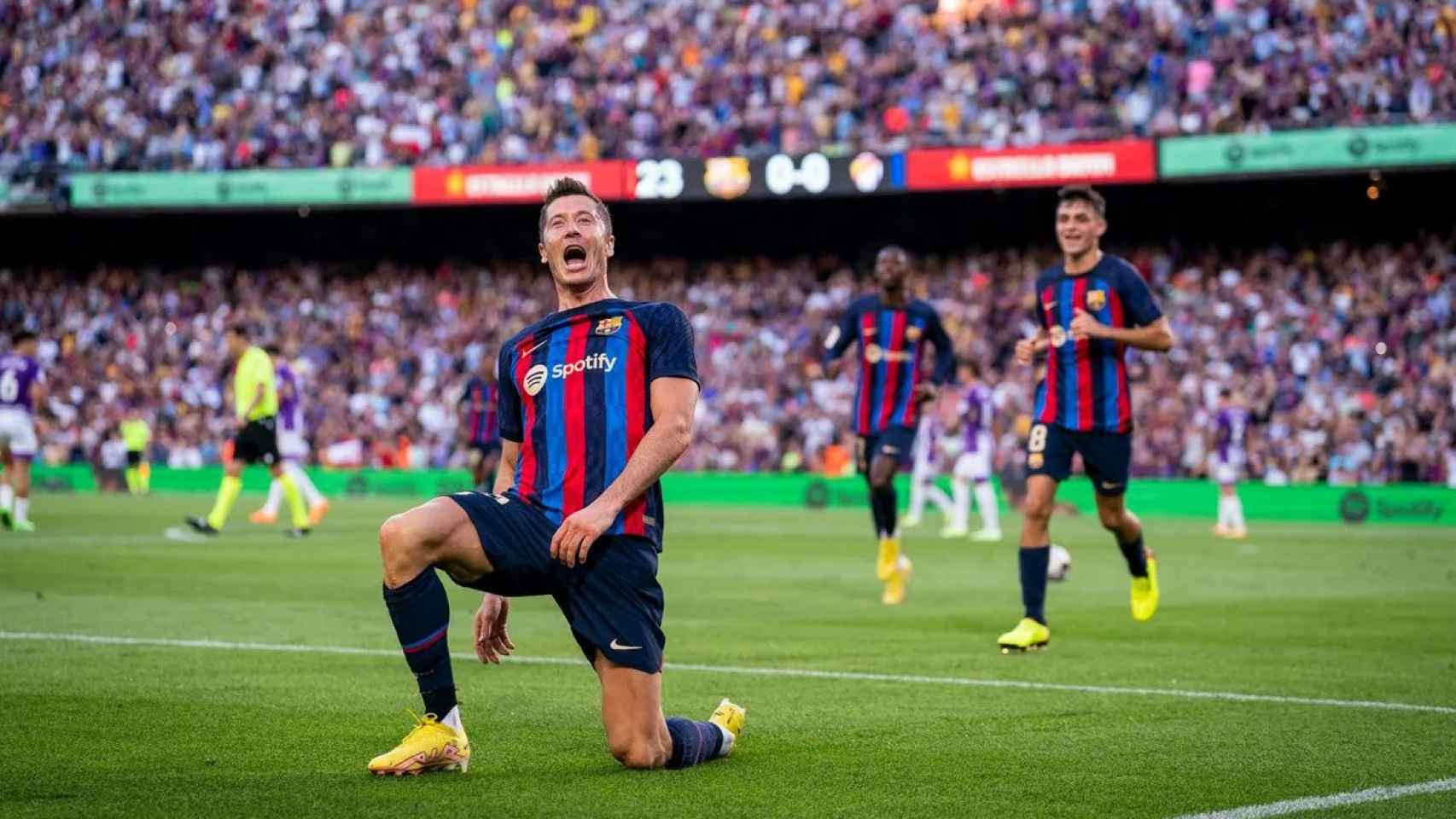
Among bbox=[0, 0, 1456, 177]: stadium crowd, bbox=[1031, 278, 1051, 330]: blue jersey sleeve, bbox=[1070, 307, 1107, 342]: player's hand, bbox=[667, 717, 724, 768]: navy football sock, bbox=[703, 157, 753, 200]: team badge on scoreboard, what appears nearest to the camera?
bbox=[667, 717, 724, 768]: navy football sock

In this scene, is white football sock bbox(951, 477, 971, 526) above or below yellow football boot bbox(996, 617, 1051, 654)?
below

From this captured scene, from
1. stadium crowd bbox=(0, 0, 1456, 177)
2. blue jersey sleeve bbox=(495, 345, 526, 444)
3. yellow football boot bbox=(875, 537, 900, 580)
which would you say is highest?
stadium crowd bbox=(0, 0, 1456, 177)

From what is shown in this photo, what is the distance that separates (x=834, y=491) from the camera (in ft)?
112

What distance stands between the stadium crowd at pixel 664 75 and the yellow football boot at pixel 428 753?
29279 mm

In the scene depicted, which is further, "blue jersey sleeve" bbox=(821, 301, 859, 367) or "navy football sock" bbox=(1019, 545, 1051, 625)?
"blue jersey sleeve" bbox=(821, 301, 859, 367)

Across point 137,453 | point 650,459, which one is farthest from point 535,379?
point 137,453

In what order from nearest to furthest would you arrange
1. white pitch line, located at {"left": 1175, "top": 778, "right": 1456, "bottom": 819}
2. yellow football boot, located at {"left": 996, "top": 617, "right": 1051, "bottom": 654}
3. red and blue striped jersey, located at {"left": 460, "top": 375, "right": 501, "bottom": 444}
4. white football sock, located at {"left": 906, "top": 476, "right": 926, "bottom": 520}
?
1. white pitch line, located at {"left": 1175, "top": 778, "right": 1456, "bottom": 819}
2. yellow football boot, located at {"left": 996, "top": 617, "right": 1051, "bottom": 654}
3. red and blue striped jersey, located at {"left": 460, "top": 375, "right": 501, "bottom": 444}
4. white football sock, located at {"left": 906, "top": 476, "right": 926, "bottom": 520}

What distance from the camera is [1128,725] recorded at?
757 cm

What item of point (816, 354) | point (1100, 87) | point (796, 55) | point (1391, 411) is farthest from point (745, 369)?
point (1391, 411)

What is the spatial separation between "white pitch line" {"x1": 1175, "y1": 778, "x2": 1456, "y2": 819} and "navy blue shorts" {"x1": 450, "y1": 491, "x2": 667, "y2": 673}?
1.85m

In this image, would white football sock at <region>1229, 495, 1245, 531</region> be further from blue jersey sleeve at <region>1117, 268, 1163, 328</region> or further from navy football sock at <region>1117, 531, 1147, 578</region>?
blue jersey sleeve at <region>1117, 268, 1163, 328</region>

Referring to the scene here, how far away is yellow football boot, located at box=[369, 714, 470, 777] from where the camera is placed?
613cm

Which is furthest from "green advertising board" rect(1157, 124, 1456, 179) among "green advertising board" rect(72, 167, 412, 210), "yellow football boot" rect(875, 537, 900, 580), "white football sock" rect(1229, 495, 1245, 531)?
"yellow football boot" rect(875, 537, 900, 580)

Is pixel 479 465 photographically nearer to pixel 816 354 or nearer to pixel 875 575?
pixel 875 575
